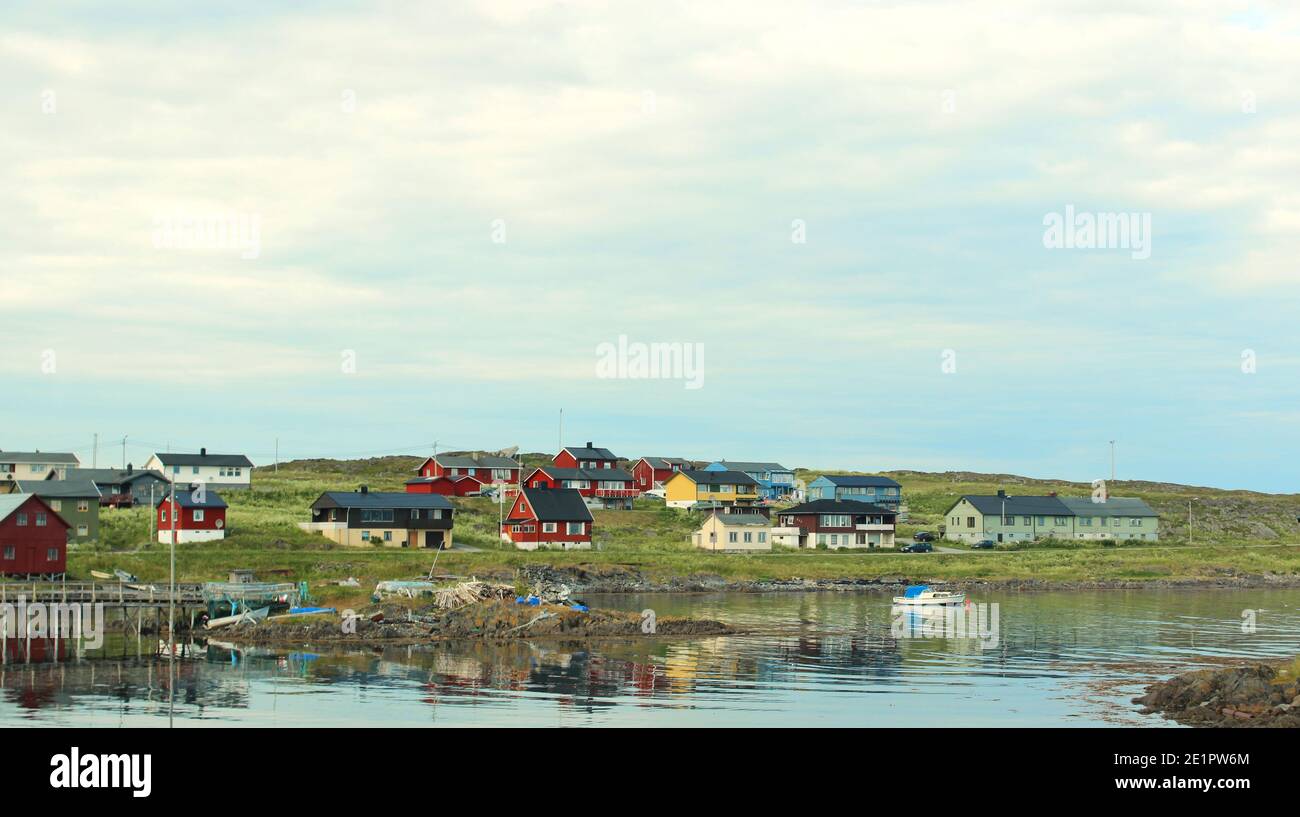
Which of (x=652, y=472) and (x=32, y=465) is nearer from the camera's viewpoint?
(x=32, y=465)

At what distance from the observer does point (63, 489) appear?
287 ft

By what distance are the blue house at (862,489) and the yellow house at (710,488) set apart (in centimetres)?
786

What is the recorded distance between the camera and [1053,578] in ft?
299

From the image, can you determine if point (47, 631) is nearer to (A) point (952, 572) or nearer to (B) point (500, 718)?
(B) point (500, 718)

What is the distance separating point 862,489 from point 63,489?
8231cm

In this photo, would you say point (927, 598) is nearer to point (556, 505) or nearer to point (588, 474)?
point (556, 505)

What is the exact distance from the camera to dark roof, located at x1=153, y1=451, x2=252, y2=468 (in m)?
122

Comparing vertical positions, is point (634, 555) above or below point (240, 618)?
above

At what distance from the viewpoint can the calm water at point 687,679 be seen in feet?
126

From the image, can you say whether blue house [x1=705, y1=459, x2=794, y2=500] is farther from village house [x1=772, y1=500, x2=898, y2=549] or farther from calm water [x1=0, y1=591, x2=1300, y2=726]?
calm water [x1=0, y1=591, x2=1300, y2=726]

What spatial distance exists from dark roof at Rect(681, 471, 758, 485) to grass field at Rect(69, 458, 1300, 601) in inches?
199

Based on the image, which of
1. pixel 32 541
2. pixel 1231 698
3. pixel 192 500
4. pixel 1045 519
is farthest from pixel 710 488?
pixel 1231 698
